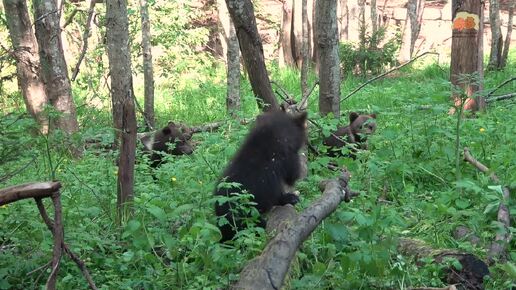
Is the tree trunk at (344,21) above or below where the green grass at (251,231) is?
above

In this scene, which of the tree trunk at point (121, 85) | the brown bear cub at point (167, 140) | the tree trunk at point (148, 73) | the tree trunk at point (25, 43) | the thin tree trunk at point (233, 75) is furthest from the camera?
the tree trunk at point (148, 73)

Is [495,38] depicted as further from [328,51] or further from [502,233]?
[502,233]

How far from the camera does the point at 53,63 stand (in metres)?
10.8

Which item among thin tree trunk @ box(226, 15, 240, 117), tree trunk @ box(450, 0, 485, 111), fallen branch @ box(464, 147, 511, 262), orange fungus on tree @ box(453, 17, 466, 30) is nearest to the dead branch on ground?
fallen branch @ box(464, 147, 511, 262)

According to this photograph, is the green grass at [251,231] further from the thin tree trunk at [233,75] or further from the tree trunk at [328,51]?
the thin tree trunk at [233,75]

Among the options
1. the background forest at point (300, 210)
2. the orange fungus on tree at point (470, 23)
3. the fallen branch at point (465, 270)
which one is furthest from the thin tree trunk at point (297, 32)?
the fallen branch at point (465, 270)

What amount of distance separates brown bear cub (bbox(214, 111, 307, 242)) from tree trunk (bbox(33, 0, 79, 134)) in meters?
5.17

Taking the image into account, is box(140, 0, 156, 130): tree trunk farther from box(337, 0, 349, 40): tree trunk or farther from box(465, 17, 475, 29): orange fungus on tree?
box(337, 0, 349, 40): tree trunk

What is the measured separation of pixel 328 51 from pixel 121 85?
4035mm

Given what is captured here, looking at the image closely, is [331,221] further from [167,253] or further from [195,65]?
[195,65]

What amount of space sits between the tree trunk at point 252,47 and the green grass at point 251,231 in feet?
1.99

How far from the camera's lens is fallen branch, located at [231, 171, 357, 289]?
3504mm

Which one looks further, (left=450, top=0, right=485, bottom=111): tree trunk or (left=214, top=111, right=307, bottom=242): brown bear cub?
(left=450, top=0, right=485, bottom=111): tree trunk

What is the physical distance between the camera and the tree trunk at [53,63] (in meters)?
10.5
